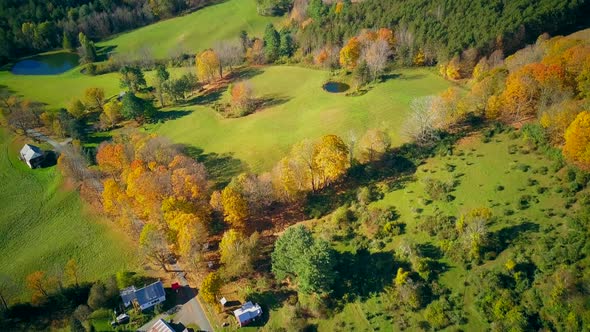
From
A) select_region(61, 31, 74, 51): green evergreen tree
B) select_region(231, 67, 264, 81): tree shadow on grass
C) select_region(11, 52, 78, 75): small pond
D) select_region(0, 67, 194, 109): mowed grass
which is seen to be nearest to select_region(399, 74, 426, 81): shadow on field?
select_region(231, 67, 264, 81): tree shadow on grass

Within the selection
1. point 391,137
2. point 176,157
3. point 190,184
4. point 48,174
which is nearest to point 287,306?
point 190,184

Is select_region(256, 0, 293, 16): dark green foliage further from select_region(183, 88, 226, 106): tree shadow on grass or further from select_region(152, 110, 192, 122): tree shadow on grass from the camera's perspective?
select_region(152, 110, 192, 122): tree shadow on grass

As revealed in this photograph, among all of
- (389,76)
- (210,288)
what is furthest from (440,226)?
(389,76)

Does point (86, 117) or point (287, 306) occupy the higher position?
point (86, 117)

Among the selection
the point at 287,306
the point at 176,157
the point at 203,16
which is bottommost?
the point at 287,306

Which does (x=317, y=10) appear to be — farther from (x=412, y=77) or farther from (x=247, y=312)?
(x=247, y=312)

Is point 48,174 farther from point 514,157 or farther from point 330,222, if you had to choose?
point 514,157
